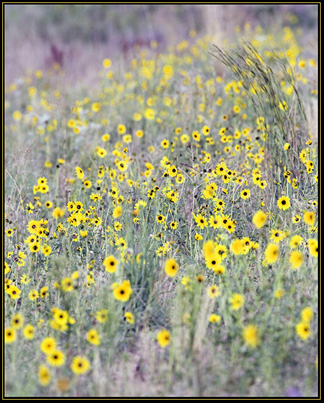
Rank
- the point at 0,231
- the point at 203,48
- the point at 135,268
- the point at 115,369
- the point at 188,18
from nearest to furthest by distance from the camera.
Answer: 1. the point at 115,369
2. the point at 135,268
3. the point at 0,231
4. the point at 203,48
5. the point at 188,18

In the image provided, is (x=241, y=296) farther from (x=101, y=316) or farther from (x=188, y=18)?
(x=188, y=18)

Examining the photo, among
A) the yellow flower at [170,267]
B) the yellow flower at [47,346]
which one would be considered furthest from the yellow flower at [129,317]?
the yellow flower at [47,346]

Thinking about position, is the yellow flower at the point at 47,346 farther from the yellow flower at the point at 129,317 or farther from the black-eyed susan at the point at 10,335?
the yellow flower at the point at 129,317

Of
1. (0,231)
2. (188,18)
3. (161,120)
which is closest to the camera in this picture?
(0,231)

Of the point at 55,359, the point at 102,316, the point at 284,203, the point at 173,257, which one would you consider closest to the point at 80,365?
the point at 55,359

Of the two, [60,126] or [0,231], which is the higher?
[60,126]

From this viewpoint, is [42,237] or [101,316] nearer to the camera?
[101,316]

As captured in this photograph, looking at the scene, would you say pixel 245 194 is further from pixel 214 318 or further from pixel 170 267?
pixel 214 318

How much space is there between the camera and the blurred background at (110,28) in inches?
347

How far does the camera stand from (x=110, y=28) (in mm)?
12609

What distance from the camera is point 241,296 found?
2371 mm

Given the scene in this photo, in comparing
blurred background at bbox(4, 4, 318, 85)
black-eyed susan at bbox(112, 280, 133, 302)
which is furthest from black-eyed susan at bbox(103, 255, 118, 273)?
blurred background at bbox(4, 4, 318, 85)

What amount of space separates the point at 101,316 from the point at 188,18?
10.6 metres

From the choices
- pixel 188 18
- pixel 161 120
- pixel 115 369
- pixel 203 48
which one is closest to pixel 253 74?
pixel 161 120
